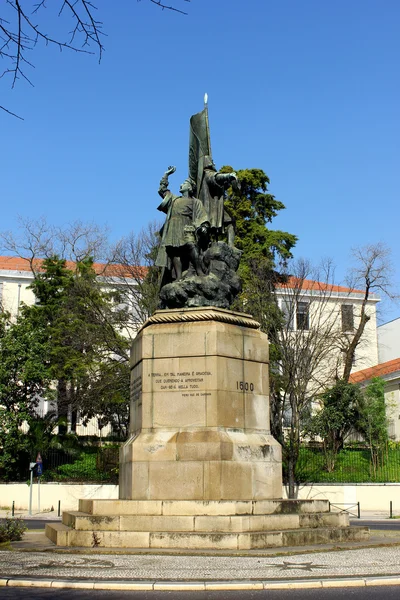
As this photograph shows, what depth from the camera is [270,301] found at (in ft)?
118

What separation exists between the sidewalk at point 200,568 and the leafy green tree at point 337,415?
28125mm

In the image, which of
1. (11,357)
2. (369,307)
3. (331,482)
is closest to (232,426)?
(331,482)

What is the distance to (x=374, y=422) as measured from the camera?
40.4 meters

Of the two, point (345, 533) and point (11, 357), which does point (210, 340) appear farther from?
point (11, 357)

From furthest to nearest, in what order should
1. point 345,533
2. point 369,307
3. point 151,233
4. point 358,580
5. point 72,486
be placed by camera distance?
1. point 369,307
2. point 151,233
3. point 72,486
4. point 345,533
5. point 358,580

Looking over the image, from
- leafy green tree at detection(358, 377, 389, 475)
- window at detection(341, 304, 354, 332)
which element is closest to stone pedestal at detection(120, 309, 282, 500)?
leafy green tree at detection(358, 377, 389, 475)

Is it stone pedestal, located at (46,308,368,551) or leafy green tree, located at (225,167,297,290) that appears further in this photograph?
leafy green tree, located at (225,167,297,290)

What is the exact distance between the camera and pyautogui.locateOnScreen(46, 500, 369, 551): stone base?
11.4m

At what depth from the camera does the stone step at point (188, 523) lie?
11914mm

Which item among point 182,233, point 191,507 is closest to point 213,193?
point 182,233

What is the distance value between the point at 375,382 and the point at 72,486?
781 inches

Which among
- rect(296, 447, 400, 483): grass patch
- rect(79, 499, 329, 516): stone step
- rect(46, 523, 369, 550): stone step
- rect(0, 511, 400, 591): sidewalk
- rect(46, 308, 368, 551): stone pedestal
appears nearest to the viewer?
rect(0, 511, 400, 591): sidewalk

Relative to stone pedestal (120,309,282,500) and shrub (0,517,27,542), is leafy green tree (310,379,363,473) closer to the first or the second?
stone pedestal (120,309,282,500)

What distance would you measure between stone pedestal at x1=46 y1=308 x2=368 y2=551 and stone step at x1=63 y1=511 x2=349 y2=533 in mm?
16
